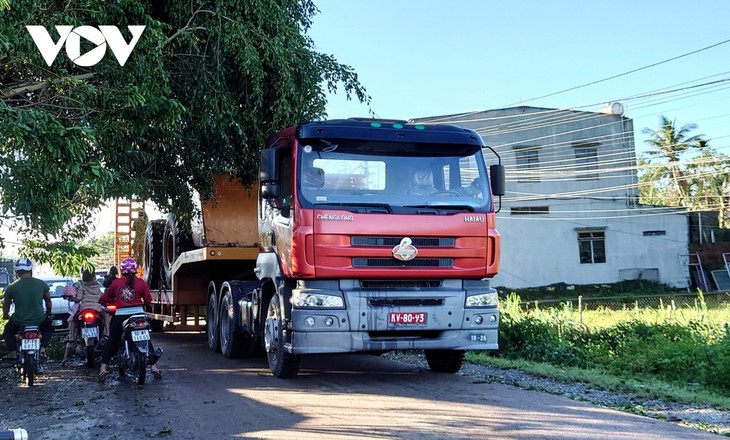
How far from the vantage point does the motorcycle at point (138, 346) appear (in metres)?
8.84

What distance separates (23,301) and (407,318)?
5009 millimetres

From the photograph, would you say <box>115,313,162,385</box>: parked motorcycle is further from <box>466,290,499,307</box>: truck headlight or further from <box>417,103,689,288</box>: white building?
<box>417,103,689,288</box>: white building

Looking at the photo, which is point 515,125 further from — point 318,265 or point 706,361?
point 318,265

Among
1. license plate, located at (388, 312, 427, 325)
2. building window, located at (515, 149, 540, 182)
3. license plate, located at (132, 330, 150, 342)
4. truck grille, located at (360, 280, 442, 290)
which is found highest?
building window, located at (515, 149, 540, 182)

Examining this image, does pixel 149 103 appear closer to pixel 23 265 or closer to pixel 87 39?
pixel 87 39

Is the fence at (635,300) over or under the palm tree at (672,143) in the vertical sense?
under

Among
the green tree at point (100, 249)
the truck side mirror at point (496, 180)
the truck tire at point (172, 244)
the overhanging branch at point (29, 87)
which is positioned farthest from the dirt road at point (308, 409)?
the truck tire at point (172, 244)

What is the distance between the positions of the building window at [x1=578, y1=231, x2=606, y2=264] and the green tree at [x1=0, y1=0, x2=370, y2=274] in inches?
854

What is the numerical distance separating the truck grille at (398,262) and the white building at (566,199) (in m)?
23.0

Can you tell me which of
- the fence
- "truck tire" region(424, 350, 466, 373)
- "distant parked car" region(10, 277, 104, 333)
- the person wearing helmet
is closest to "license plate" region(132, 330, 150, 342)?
the person wearing helmet

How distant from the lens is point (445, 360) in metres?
9.73

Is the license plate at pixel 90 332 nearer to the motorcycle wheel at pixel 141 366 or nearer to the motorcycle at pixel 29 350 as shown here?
the motorcycle at pixel 29 350

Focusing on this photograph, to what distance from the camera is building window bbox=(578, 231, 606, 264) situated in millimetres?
Answer: 32312

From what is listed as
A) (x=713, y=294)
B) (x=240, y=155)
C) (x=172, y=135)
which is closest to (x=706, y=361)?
(x=240, y=155)
